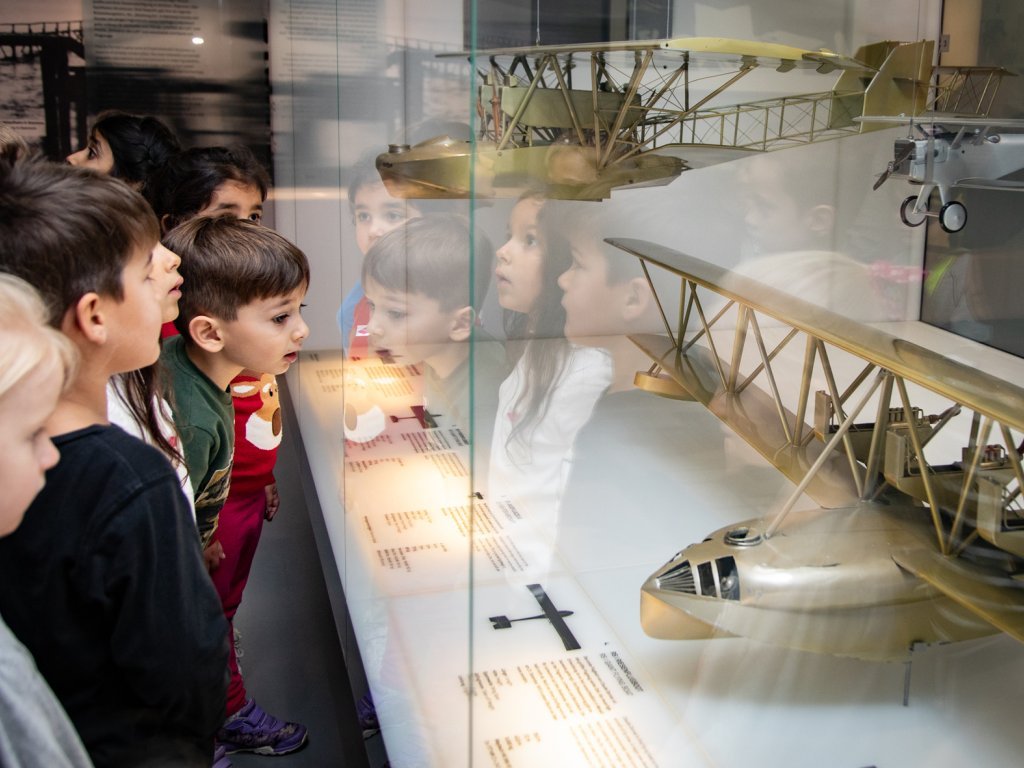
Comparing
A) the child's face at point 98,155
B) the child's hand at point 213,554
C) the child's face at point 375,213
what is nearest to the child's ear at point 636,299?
the child's face at point 375,213

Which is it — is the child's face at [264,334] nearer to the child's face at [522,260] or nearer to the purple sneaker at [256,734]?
the child's face at [522,260]

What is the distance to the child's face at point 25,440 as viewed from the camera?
0.78m

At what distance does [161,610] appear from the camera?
3.04ft

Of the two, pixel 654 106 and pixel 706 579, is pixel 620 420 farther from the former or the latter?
pixel 654 106

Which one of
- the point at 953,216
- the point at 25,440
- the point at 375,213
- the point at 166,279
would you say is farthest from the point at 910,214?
the point at 375,213

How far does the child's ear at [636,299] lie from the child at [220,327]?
746 millimetres

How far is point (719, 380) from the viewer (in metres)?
0.89

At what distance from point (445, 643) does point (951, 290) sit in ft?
3.00

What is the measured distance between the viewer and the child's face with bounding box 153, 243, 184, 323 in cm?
122

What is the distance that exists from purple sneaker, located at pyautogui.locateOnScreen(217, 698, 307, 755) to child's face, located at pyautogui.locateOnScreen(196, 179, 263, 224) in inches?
43.1

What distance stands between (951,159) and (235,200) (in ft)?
6.78

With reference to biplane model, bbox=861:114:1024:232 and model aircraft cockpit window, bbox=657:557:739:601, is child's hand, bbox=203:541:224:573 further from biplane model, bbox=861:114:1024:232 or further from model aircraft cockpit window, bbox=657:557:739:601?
biplane model, bbox=861:114:1024:232

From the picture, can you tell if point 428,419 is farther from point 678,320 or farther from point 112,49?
point 112,49

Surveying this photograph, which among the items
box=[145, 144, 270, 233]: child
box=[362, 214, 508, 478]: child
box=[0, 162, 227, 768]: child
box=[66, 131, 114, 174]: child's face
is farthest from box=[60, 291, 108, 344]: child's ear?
box=[66, 131, 114, 174]: child's face
